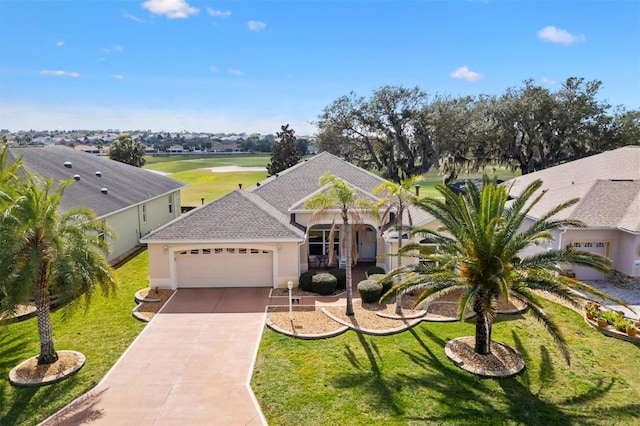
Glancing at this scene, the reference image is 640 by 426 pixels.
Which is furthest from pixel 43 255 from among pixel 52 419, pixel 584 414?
pixel 584 414

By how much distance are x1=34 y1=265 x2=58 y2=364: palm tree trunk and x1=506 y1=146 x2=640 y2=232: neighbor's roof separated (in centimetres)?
1740

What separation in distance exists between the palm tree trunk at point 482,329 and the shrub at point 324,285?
6.66m

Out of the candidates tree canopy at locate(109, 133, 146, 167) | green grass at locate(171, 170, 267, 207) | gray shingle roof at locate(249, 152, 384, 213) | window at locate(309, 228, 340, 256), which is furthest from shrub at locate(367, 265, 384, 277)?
tree canopy at locate(109, 133, 146, 167)

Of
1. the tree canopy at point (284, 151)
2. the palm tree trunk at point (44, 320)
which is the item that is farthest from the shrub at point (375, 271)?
the tree canopy at point (284, 151)

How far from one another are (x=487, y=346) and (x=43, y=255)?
→ 12.6 m

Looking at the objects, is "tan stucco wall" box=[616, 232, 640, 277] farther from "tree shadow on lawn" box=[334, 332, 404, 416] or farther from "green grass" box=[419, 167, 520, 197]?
"green grass" box=[419, 167, 520, 197]

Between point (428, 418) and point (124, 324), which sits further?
point (124, 324)

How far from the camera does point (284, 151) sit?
52.0 m

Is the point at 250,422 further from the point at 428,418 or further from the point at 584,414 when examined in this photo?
the point at 584,414

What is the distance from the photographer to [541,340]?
44.8 feet

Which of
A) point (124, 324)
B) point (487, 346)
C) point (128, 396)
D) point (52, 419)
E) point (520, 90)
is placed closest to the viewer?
point (52, 419)

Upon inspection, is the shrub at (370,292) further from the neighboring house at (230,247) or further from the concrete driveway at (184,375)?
the concrete driveway at (184,375)

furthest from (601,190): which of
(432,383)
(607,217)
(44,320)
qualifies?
(44,320)

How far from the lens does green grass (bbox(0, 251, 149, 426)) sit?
1012 centimetres
